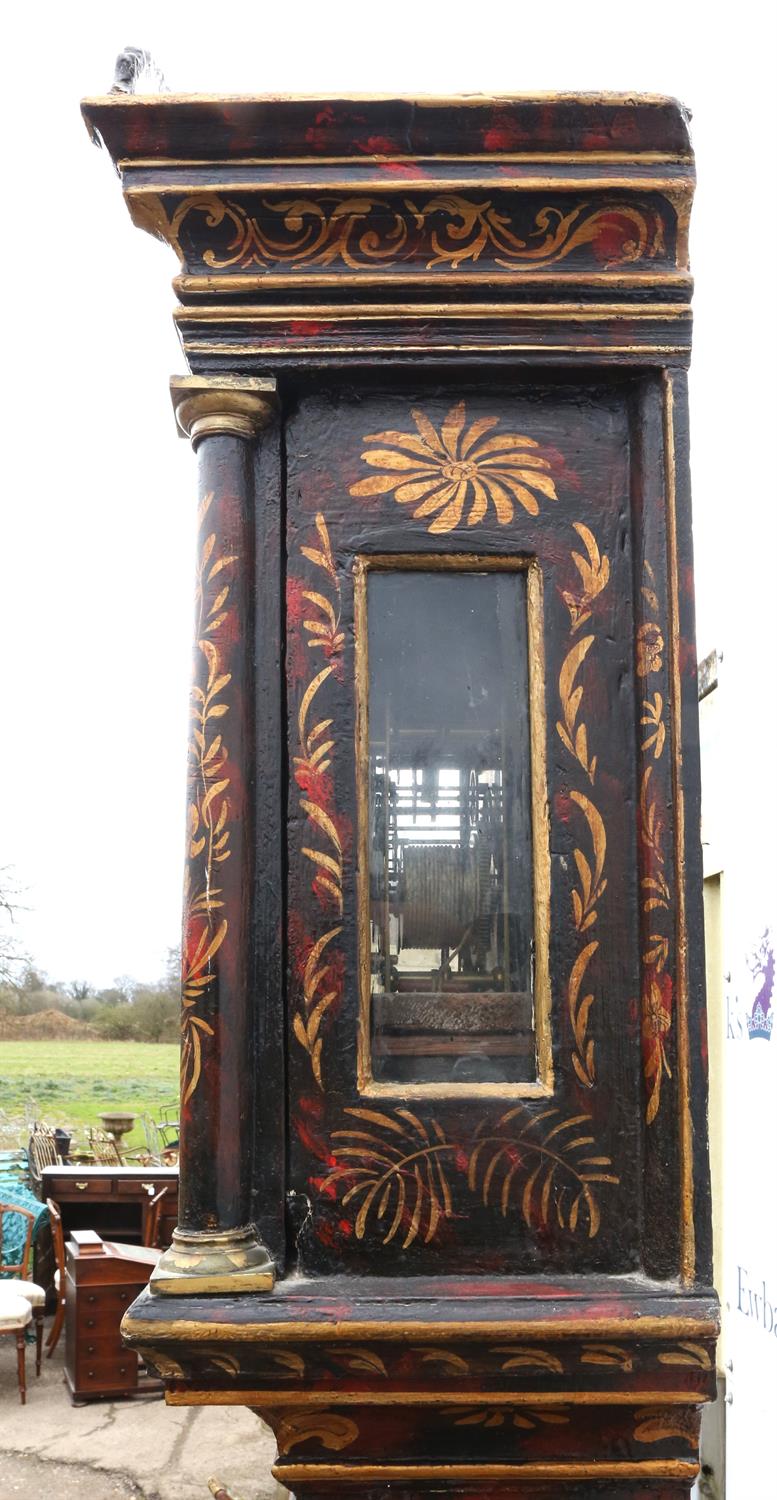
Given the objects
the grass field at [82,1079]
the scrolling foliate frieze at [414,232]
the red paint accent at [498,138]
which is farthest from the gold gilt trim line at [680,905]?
the grass field at [82,1079]

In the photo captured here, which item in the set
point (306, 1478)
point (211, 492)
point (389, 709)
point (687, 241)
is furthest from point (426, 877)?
point (687, 241)

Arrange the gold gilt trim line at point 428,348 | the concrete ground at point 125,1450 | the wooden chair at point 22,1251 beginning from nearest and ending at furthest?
the gold gilt trim line at point 428,348 < the concrete ground at point 125,1450 < the wooden chair at point 22,1251

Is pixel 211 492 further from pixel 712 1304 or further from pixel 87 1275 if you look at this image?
pixel 87 1275

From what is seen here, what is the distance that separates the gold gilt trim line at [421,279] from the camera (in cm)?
166

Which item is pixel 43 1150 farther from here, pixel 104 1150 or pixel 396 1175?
pixel 396 1175

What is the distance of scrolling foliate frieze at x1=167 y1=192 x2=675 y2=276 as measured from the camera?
65.0 inches

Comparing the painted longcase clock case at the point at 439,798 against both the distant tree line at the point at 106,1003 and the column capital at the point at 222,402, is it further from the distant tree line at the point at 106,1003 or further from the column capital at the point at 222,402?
the distant tree line at the point at 106,1003

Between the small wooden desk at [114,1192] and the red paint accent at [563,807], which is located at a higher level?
the red paint accent at [563,807]

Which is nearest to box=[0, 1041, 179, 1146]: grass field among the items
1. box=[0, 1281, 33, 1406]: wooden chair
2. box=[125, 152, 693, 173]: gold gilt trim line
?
box=[0, 1281, 33, 1406]: wooden chair

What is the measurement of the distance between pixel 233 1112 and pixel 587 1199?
448 millimetres

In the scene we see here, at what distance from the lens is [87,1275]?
23.4 ft

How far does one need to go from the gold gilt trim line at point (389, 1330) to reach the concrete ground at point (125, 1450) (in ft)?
14.5

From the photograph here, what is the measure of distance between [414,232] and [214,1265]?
4.36 ft

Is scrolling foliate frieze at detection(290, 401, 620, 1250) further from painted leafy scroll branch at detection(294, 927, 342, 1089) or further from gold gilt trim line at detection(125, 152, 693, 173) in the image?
gold gilt trim line at detection(125, 152, 693, 173)
